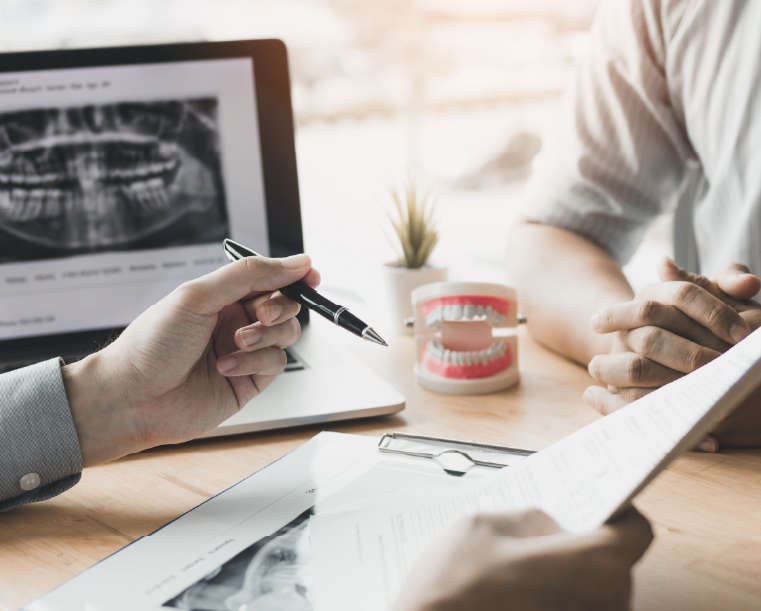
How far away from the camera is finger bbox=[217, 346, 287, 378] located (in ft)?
2.36

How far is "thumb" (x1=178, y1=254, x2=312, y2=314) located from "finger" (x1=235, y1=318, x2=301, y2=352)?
0.12 ft

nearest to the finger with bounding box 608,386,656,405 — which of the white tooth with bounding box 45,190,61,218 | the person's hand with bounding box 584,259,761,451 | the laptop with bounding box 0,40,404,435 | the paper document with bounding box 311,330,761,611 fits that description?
the person's hand with bounding box 584,259,761,451

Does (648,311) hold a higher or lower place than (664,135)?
lower

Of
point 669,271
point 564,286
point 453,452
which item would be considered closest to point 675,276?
point 669,271

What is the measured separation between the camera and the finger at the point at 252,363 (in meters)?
0.72

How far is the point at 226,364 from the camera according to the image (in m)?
0.72

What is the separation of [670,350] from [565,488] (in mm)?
311

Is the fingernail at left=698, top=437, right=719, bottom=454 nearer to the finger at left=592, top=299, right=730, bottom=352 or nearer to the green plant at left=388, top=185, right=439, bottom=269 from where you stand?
the finger at left=592, top=299, right=730, bottom=352

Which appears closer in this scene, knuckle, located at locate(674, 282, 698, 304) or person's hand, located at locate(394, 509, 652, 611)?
person's hand, located at locate(394, 509, 652, 611)

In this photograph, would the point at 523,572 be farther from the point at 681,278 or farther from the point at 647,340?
the point at 681,278

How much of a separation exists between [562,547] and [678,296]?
446 mm

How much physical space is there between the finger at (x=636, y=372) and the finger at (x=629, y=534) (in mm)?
337

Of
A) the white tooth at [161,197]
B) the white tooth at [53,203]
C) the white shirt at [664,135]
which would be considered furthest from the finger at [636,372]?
the white tooth at [53,203]

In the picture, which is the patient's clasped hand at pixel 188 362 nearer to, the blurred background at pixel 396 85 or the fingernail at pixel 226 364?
the fingernail at pixel 226 364
